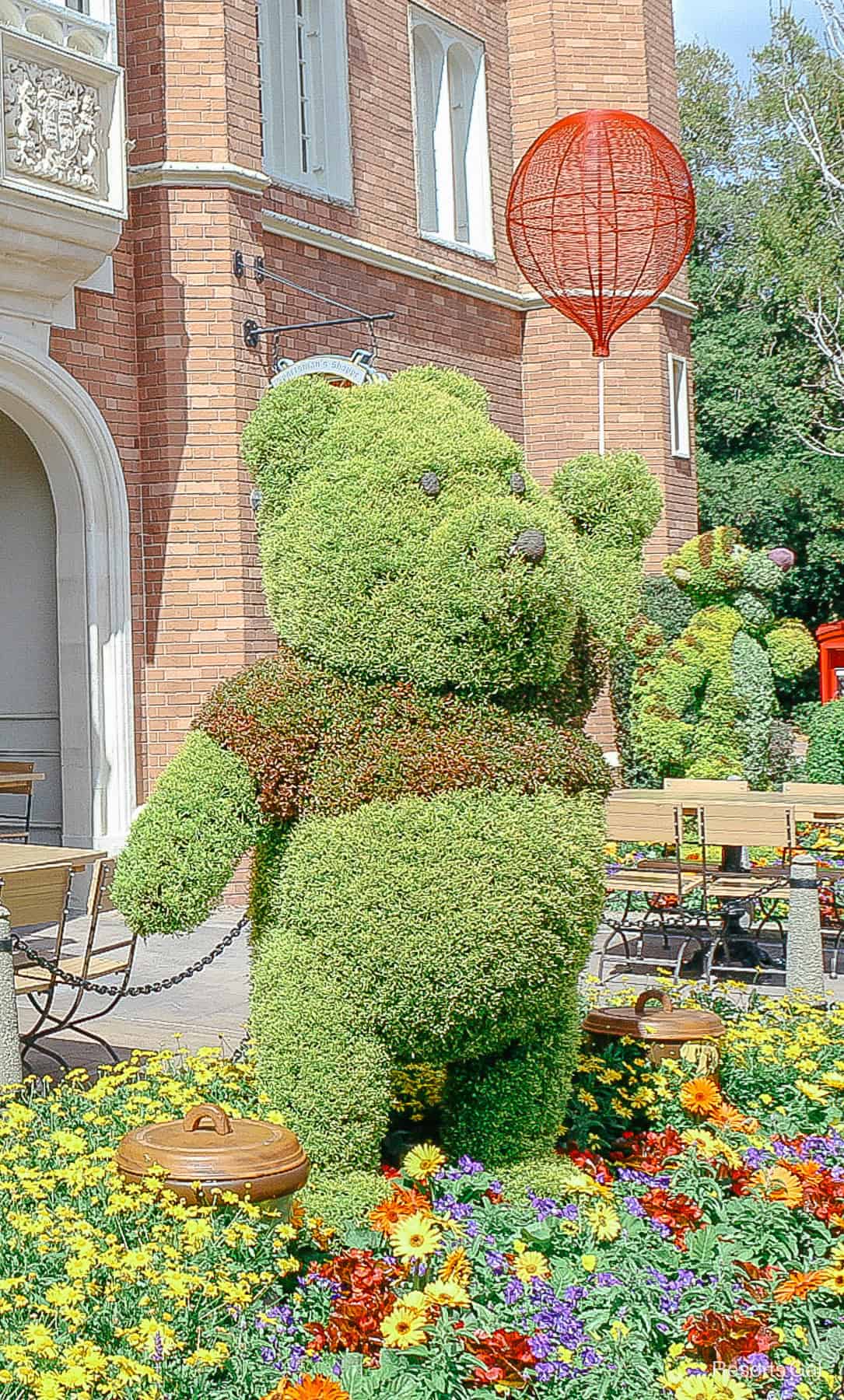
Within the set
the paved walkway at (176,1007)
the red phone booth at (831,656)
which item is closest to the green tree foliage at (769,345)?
the red phone booth at (831,656)

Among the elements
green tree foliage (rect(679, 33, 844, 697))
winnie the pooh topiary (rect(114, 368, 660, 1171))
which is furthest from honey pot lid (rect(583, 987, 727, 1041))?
green tree foliage (rect(679, 33, 844, 697))

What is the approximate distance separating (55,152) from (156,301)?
1753 mm

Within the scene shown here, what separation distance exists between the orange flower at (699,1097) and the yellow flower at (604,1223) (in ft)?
2.46

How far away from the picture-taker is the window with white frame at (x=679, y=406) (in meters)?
16.4

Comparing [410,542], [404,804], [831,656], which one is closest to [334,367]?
[410,542]

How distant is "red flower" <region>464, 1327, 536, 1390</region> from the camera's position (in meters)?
3.18

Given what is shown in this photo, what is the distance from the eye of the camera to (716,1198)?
431 centimetres

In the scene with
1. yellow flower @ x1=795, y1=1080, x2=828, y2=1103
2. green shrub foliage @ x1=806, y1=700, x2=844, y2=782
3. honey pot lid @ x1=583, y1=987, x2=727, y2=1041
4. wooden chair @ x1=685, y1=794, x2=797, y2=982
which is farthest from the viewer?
green shrub foliage @ x1=806, y1=700, x2=844, y2=782

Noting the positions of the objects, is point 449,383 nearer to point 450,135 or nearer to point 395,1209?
point 395,1209

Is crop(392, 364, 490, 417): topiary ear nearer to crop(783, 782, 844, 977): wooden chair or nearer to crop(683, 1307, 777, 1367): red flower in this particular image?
crop(683, 1307, 777, 1367): red flower

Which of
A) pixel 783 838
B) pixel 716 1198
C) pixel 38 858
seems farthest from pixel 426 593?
pixel 783 838

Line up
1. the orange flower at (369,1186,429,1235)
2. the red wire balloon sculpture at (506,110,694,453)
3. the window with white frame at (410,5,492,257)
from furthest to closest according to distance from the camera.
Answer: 1. the window with white frame at (410,5,492,257)
2. the red wire balloon sculpture at (506,110,694,453)
3. the orange flower at (369,1186,429,1235)

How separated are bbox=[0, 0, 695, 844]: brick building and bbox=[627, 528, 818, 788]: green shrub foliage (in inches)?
121

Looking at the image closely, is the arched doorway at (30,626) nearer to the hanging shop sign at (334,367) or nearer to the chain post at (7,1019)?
the hanging shop sign at (334,367)
